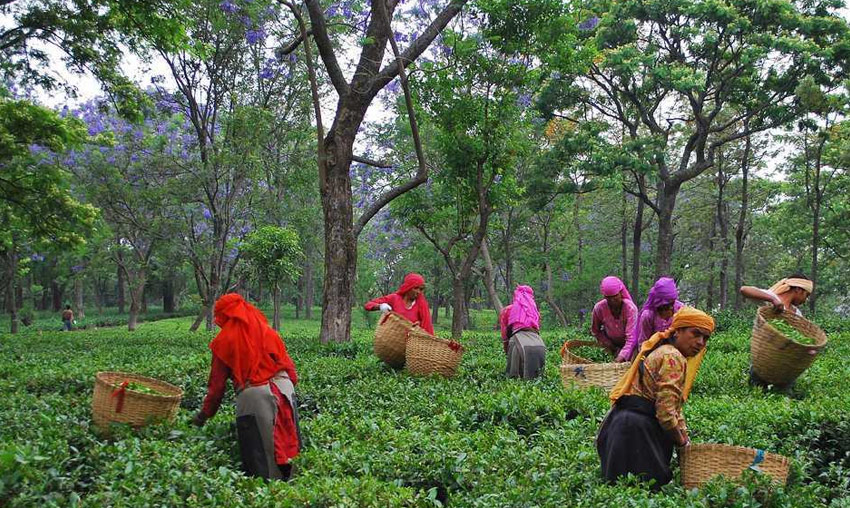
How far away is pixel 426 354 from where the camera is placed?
7.99 m

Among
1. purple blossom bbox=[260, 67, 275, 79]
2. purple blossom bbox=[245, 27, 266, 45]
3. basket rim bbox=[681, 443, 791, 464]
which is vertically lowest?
basket rim bbox=[681, 443, 791, 464]

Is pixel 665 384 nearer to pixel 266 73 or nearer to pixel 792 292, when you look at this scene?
pixel 792 292

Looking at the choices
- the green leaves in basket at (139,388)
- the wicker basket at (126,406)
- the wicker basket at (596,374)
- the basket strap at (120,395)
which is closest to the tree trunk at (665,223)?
the wicker basket at (596,374)

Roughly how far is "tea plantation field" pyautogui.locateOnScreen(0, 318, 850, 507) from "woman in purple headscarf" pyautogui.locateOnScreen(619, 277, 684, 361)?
0.77m

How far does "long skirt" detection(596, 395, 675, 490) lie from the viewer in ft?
14.0

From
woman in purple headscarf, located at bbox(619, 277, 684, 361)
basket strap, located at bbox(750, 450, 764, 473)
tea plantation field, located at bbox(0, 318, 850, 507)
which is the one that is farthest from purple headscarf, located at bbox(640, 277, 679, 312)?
basket strap, located at bbox(750, 450, 764, 473)

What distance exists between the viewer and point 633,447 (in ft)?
13.9

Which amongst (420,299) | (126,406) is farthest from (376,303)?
(126,406)

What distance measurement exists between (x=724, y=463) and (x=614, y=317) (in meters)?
3.49

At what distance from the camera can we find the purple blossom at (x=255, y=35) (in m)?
17.7

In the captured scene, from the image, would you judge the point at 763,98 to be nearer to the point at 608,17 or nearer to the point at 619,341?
the point at 608,17

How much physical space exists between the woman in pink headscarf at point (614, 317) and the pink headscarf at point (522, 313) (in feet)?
2.59

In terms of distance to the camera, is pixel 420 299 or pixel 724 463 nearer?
pixel 724 463

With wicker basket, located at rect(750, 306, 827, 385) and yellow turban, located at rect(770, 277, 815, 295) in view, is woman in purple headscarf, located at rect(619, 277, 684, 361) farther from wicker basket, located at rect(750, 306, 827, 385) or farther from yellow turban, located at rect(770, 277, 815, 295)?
yellow turban, located at rect(770, 277, 815, 295)
